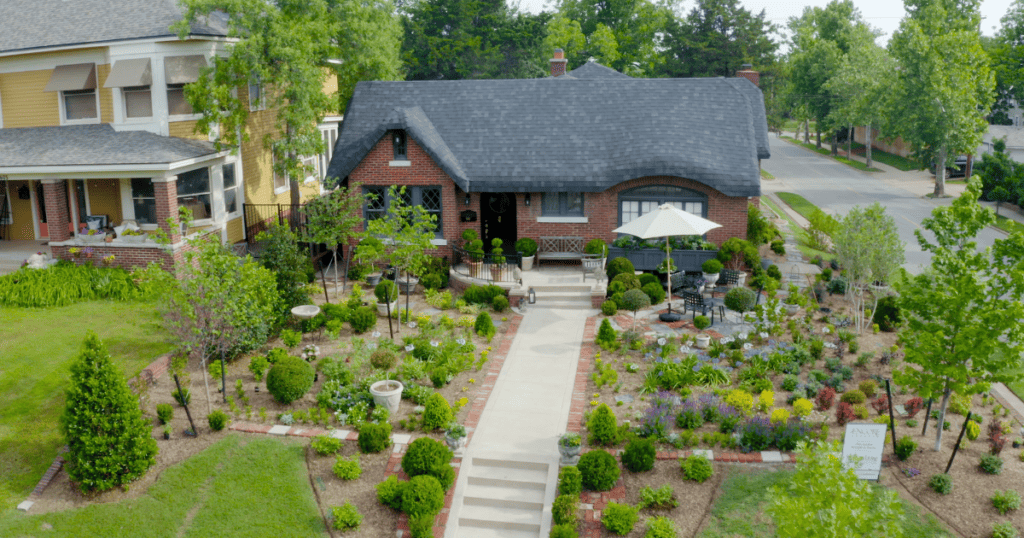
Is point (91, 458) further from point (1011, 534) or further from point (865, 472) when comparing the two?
point (1011, 534)

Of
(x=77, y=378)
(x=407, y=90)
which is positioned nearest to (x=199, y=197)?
(x=407, y=90)

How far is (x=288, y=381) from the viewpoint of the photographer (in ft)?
53.3

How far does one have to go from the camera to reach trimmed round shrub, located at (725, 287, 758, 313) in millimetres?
20953

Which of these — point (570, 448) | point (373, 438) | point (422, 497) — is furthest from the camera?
point (373, 438)

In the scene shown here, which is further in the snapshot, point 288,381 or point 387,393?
point 288,381

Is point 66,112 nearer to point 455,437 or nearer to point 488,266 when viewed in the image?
point 488,266

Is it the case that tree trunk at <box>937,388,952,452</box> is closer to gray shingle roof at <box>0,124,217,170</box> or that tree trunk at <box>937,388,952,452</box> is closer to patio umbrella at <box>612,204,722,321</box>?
patio umbrella at <box>612,204,722,321</box>

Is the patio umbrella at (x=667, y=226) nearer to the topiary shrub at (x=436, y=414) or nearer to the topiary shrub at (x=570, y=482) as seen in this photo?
the topiary shrub at (x=436, y=414)

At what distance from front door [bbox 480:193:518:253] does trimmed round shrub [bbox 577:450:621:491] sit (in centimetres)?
1441

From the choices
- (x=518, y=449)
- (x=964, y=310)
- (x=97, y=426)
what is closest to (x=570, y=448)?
(x=518, y=449)

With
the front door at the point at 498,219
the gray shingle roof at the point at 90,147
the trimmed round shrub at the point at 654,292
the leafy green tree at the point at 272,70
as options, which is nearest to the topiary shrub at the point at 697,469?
the trimmed round shrub at the point at 654,292

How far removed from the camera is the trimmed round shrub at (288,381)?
16219mm

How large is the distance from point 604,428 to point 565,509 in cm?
221

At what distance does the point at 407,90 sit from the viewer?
28.5 m
